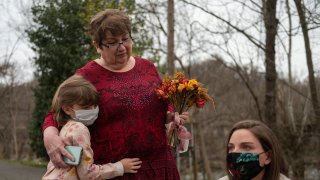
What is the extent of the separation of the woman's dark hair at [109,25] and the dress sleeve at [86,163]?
59 cm

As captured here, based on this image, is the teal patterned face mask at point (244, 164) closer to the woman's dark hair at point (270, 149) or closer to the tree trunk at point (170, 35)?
the woman's dark hair at point (270, 149)

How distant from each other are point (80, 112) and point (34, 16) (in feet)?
46.8

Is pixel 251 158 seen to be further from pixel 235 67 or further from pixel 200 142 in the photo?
pixel 200 142

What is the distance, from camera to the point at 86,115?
2.66 m

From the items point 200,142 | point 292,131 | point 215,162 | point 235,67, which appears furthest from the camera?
point 215,162

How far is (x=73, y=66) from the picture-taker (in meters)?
14.7

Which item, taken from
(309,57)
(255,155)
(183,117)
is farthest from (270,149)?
(309,57)

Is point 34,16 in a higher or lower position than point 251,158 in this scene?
higher

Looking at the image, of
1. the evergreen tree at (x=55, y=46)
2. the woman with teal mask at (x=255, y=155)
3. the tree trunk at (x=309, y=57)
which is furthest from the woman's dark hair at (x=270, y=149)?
the evergreen tree at (x=55, y=46)

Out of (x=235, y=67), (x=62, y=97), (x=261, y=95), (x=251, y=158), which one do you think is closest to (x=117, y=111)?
(x=62, y=97)

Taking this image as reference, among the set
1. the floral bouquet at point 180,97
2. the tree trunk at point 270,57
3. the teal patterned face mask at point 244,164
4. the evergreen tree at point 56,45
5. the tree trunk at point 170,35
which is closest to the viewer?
the teal patterned face mask at point 244,164

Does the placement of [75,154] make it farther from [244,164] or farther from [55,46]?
[55,46]

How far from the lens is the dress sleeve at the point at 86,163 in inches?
101

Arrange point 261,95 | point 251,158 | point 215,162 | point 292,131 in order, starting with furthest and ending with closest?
point 215,162 → point 261,95 → point 292,131 → point 251,158
